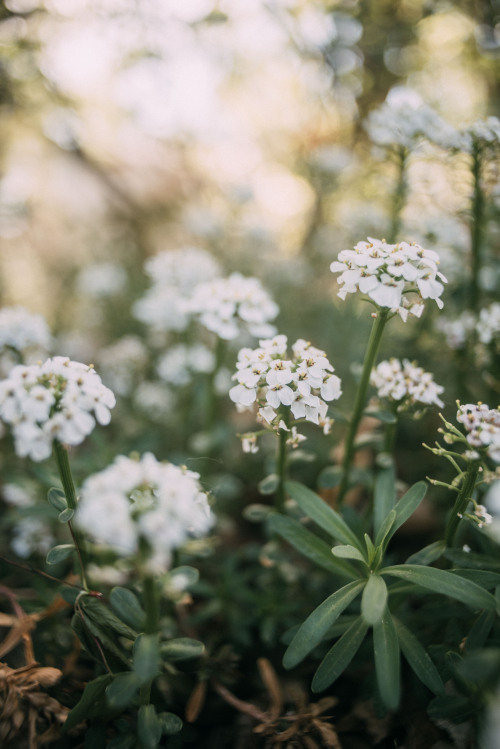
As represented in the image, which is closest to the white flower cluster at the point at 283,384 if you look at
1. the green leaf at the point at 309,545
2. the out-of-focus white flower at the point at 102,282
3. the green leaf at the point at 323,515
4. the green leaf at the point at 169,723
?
the green leaf at the point at 323,515

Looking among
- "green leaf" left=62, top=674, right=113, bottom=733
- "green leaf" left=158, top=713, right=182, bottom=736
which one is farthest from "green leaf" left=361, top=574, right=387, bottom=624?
"green leaf" left=62, top=674, right=113, bottom=733

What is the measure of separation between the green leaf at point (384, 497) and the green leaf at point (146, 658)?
0.98 meters

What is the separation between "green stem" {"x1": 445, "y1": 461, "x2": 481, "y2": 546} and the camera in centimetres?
177

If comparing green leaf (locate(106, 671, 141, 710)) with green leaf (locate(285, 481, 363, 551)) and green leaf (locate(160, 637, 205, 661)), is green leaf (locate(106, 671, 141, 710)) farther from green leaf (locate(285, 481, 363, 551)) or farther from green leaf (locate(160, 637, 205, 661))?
green leaf (locate(285, 481, 363, 551))

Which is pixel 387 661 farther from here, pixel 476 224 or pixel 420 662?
pixel 476 224

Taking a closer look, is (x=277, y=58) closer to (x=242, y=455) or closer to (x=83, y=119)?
(x=83, y=119)

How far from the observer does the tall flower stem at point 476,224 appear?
259 cm

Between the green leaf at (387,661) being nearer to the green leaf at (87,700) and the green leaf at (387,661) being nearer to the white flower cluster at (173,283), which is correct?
the green leaf at (87,700)

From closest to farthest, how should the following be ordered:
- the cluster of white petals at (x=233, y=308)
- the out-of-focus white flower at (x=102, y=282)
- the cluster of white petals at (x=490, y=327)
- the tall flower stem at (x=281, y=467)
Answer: the tall flower stem at (x=281, y=467) < the cluster of white petals at (x=233, y=308) < the cluster of white petals at (x=490, y=327) < the out-of-focus white flower at (x=102, y=282)

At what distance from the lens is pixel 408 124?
2715 mm

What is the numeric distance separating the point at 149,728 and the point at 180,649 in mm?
241

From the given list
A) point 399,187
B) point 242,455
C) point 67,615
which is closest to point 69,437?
point 67,615

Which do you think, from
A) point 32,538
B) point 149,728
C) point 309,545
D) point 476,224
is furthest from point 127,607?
point 476,224

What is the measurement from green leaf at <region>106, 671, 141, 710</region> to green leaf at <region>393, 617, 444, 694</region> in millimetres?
938
